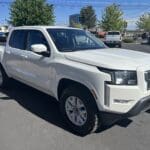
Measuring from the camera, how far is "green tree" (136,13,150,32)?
263 feet

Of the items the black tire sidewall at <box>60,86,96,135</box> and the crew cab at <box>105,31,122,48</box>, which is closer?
the black tire sidewall at <box>60,86,96,135</box>

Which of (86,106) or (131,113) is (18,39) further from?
(131,113)

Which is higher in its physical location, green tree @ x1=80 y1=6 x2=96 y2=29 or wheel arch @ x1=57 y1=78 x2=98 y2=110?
green tree @ x1=80 y1=6 x2=96 y2=29

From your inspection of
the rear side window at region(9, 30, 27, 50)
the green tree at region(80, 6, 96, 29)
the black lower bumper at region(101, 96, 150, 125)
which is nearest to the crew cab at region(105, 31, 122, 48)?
the rear side window at region(9, 30, 27, 50)

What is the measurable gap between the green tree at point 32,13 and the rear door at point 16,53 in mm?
28240

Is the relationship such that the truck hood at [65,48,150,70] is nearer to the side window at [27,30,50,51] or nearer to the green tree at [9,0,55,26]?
the side window at [27,30,50,51]

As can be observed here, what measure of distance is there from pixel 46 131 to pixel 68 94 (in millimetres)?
739

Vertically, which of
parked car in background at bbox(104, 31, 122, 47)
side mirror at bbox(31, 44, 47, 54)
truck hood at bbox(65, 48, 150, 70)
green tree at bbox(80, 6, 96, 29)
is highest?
green tree at bbox(80, 6, 96, 29)

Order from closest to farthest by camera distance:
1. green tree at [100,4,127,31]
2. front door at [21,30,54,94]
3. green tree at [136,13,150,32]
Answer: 1. front door at [21,30,54,94]
2. green tree at [100,4,127,31]
3. green tree at [136,13,150,32]

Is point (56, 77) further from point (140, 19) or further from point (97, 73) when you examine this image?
point (140, 19)

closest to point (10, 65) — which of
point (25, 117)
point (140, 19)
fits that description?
point (25, 117)

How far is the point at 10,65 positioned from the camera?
7.36 metres

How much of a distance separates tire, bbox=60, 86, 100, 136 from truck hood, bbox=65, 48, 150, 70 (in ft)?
1.61

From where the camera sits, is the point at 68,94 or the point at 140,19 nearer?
the point at 68,94
